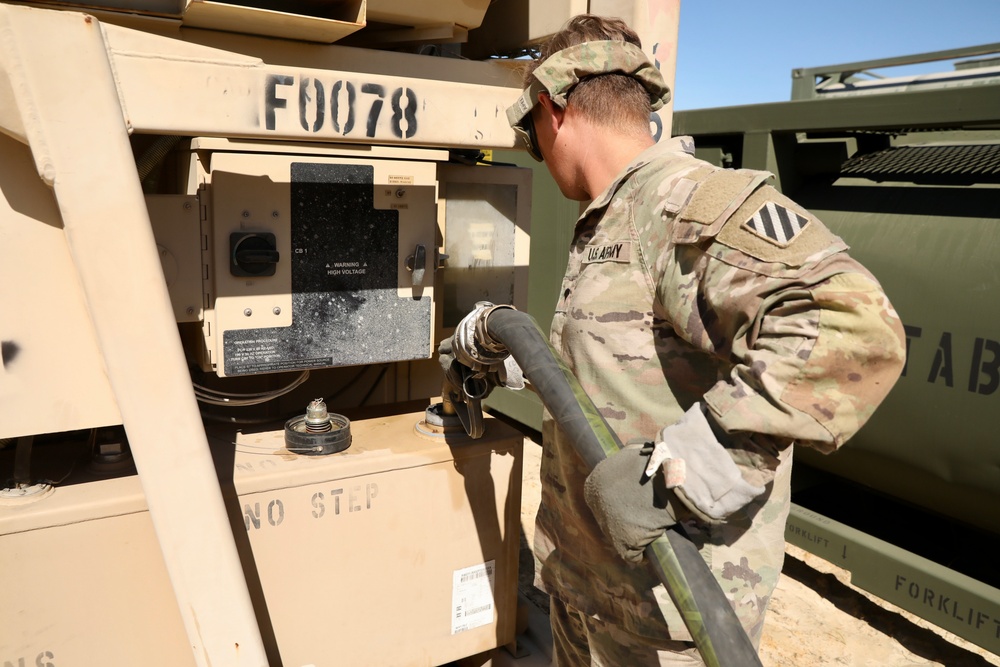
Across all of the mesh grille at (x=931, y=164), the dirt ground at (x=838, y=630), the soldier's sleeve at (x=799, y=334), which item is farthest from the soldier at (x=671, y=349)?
the mesh grille at (x=931, y=164)

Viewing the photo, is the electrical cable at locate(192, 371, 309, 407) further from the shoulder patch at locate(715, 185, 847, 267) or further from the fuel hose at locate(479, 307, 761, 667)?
the shoulder patch at locate(715, 185, 847, 267)

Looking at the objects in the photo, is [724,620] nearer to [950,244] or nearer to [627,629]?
[627,629]

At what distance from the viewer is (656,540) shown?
1060mm

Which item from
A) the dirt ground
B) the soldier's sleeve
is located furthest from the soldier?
the dirt ground

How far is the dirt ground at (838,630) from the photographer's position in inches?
101

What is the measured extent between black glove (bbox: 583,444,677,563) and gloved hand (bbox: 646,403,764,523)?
0.03m

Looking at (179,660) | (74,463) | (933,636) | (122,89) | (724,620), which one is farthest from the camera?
(933,636)

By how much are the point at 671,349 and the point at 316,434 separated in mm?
827

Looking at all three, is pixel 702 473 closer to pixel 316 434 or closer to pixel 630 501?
pixel 630 501

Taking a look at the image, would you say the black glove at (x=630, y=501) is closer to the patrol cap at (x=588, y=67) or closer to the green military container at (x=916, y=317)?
the patrol cap at (x=588, y=67)

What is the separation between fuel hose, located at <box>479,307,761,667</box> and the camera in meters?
0.96

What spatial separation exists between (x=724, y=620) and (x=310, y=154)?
1.19 m

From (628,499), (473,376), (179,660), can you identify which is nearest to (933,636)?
(473,376)

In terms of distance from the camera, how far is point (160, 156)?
5.66 ft
